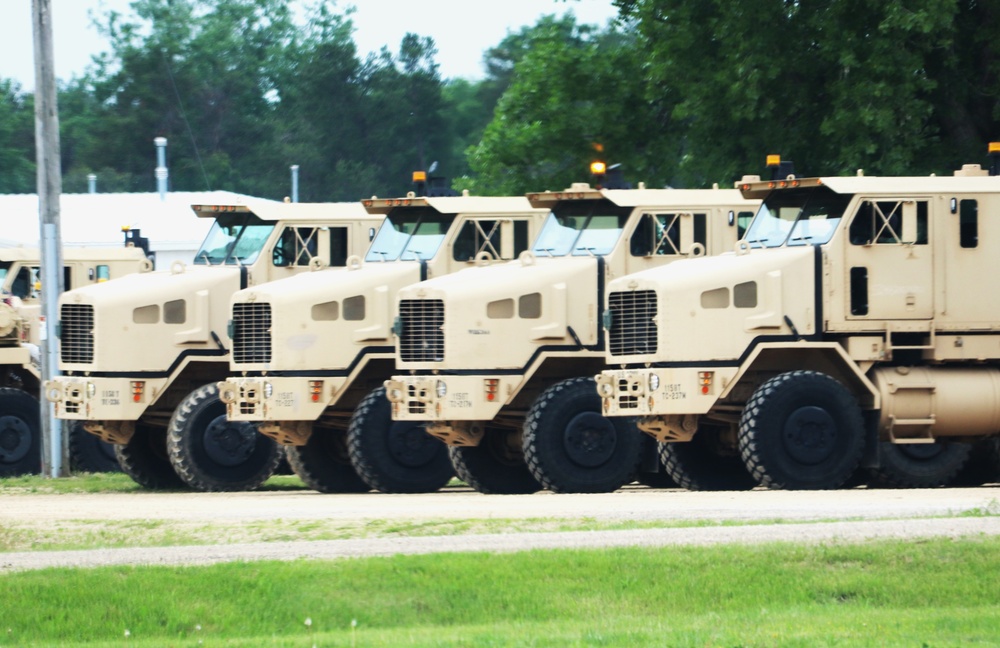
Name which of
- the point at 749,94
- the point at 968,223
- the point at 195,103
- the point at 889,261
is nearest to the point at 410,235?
the point at 889,261

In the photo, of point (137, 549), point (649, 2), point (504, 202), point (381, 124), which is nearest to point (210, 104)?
point (381, 124)

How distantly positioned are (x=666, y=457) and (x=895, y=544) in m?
8.08

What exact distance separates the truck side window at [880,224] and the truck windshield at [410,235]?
5.30 meters

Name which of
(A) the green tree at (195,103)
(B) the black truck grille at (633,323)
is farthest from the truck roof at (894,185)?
(A) the green tree at (195,103)

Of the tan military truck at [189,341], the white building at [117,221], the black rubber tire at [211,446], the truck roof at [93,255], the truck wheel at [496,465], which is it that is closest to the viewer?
the truck wheel at [496,465]

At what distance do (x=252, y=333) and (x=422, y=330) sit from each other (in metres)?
2.57

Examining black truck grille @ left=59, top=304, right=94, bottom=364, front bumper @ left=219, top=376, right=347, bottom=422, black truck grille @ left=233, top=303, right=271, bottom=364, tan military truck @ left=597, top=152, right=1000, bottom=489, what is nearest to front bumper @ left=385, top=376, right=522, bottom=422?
tan military truck @ left=597, top=152, right=1000, bottom=489

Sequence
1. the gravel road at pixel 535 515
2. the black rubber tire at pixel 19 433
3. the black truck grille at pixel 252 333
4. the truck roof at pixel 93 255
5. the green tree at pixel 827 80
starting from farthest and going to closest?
1. the green tree at pixel 827 80
2. the truck roof at pixel 93 255
3. the black rubber tire at pixel 19 433
4. the black truck grille at pixel 252 333
5. the gravel road at pixel 535 515

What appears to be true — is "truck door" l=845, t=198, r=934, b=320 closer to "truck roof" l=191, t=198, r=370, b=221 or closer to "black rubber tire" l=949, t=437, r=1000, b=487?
"black rubber tire" l=949, t=437, r=1000, b=487

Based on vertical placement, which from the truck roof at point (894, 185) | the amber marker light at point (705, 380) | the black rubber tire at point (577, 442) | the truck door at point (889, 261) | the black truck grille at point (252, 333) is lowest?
the black rubber tire at point (577, 442)

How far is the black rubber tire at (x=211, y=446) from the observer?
26.1 m

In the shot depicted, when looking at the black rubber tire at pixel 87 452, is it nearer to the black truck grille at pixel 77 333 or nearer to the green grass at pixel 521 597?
the black truck grille at pixel 77 333

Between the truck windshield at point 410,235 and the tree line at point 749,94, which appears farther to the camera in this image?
the tree line at point 749,94

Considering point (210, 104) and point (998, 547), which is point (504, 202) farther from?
point (210, 104)
